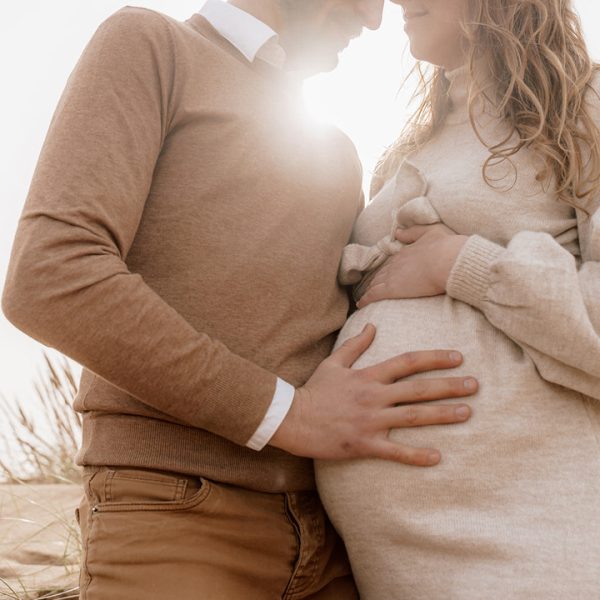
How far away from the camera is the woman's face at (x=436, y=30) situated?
2.01 metres

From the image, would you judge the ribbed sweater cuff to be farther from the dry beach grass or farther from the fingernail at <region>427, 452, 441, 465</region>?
the dry beach grass

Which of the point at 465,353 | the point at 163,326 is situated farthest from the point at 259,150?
the point at 465,353

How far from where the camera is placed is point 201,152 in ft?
5.51

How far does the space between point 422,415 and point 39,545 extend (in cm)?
226

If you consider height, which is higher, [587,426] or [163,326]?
[163,326]

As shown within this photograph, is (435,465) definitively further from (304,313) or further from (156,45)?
(156,45)

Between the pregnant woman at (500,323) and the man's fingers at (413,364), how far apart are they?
0.12 feet

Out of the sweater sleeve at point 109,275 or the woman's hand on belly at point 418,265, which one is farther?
the woman's hand on belly at point 418,265

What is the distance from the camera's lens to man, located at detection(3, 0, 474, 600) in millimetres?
1401

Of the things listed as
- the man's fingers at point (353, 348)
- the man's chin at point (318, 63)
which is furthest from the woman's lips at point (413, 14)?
the man's fingers at point (353, 348)

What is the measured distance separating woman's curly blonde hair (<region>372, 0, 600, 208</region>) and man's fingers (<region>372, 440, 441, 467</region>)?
654 millimetres

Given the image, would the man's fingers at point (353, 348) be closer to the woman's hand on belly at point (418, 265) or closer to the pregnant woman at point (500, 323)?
the pregnant woman at point (500, 323)

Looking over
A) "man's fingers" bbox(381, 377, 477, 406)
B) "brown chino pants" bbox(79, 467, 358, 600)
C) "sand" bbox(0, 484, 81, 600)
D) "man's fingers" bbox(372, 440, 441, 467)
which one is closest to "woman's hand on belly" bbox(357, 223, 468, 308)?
"man's fingers" bbox(381, 377, 477, 406)

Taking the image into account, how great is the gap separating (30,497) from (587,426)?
330 cm
